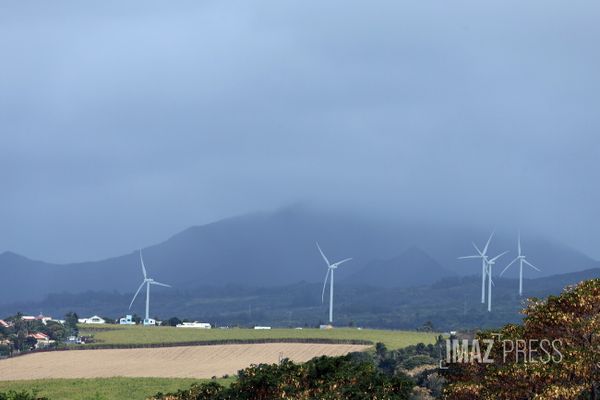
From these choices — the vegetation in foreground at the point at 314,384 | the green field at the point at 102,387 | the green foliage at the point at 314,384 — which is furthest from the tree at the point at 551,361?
the green field at the point at 102,387

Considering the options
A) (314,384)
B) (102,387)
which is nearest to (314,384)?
(314,384)

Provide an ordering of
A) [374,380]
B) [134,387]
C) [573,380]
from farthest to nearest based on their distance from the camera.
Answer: [134,387] < [374,380] < [573,380]

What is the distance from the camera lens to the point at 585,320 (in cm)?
6319

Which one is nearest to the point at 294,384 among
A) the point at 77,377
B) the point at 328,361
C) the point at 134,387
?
the point at 328,361

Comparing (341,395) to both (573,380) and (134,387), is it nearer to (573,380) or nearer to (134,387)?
(573,380)

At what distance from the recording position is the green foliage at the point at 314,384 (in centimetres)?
6512

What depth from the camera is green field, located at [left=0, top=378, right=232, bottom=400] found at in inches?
6403

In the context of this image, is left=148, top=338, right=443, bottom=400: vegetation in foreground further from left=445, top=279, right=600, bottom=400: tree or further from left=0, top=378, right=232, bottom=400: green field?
left=0, top=378, right=232, bottom=400: green field

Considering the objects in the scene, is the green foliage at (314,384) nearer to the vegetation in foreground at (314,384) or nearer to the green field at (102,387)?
the vegetation in foreground at (314,384)

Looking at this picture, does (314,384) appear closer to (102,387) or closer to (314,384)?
(314,384)

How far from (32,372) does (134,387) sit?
32731 mm

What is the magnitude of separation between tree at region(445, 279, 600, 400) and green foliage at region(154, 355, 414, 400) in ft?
12.6

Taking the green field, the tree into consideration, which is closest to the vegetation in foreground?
the tree

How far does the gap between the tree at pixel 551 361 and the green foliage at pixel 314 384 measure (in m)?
3.83
